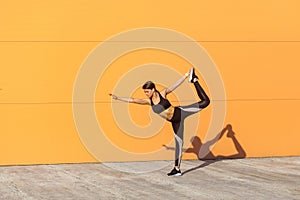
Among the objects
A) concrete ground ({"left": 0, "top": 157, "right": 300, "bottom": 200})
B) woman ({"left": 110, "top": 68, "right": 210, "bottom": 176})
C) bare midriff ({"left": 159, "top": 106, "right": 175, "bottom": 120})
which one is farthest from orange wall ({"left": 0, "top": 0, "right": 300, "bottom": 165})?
bare midriff ({"left": 159, "top": 106, "right": 175, "bottom": 120})

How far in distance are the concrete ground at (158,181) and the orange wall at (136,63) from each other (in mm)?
536

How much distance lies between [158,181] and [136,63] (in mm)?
3085

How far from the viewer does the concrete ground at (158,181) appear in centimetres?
812

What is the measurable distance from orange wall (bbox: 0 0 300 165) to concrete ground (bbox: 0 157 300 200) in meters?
0.54

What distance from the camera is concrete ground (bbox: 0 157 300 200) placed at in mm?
8125

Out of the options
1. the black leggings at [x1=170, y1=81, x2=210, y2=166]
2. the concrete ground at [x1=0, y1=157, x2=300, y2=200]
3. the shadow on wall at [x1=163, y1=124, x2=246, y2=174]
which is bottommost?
the concrete ground at [x1=0, y1=157, x2=300, y2=200]

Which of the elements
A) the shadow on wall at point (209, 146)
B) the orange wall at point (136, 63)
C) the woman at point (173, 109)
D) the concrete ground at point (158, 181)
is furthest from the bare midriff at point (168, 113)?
the shadow on wall at point (209, 146)

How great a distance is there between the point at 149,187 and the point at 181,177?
1.11m

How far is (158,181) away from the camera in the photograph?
9.30 metres

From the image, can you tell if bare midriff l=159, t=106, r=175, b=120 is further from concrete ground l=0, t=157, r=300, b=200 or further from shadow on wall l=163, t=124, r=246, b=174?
shadow on wall l=163, t=124, r=246, b=174

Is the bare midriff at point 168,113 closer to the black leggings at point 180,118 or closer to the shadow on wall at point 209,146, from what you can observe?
the black leggings at point 180,118

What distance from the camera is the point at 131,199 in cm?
780

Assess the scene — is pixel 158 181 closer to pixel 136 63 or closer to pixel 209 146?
pixel 209 146

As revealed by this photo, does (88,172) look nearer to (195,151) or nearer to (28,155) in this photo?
(28,155)
